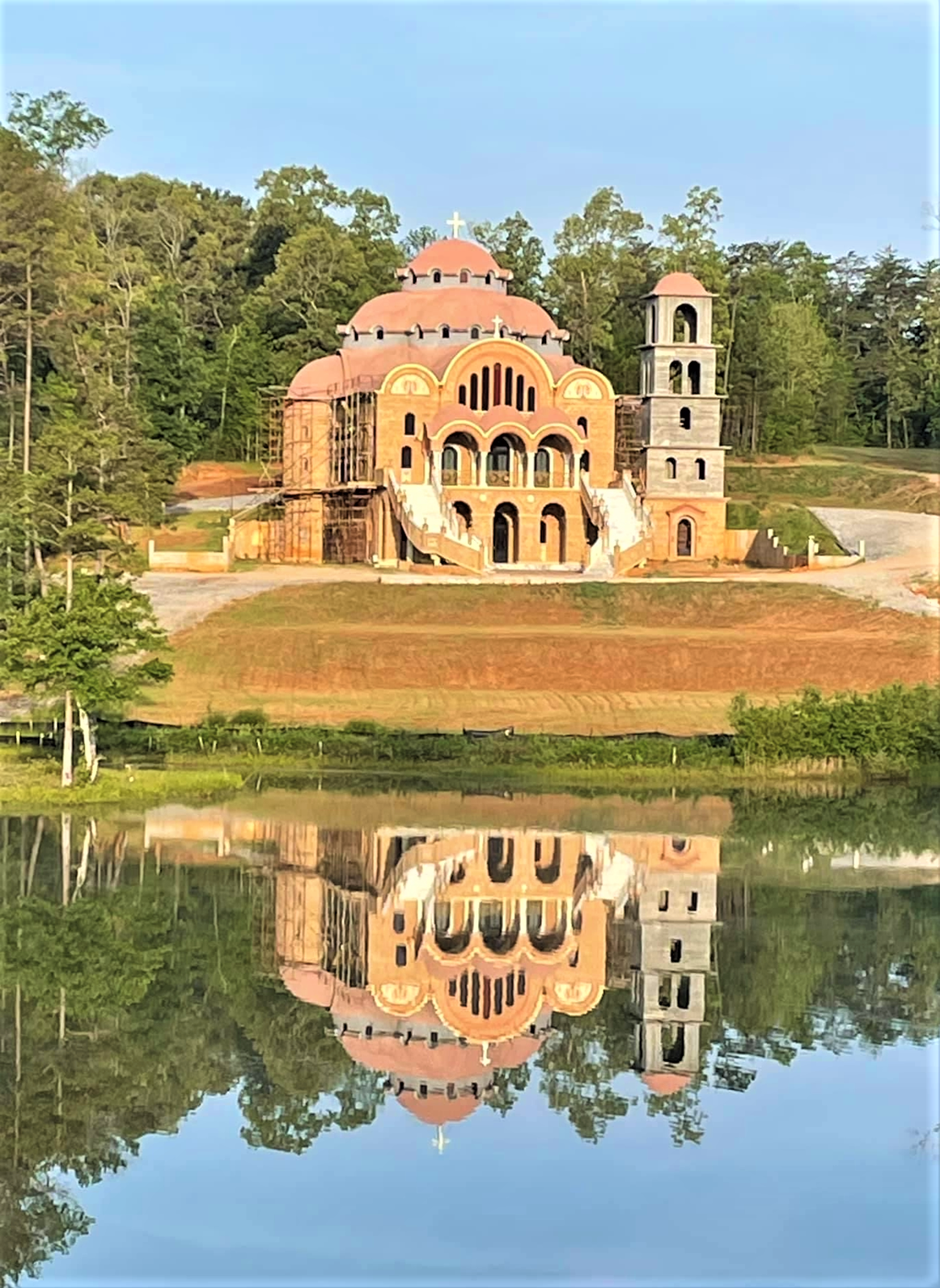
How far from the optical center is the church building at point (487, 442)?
54250 mm

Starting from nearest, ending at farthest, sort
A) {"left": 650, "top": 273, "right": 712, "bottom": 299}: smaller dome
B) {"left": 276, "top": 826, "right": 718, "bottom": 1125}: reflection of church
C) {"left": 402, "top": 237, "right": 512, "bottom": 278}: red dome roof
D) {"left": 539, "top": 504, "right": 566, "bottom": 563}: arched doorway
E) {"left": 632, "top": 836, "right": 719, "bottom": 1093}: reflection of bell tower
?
{"left": 632, "top": 836, "right": 719, "bottom": 1093}: reflection of bell tower < {"left": 276, "top": 826, "right": 718, "bottom": 1125}: reflection of church < {"left": 539, "top": 504, "right": 566, "bottom": 563}: arched doorway < {"left": 650, "top": 273, "right": 712, "bottom": 299}: smaller dome < {"left": 402, "top": 237, "right": 512, "bottom": 278}: red dome roof

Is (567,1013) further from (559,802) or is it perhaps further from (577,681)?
(577,681)

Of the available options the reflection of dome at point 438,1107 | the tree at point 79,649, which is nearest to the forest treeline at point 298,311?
the tree at point 79,649

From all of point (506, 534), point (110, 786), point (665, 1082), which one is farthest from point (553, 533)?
point (665, 1082)

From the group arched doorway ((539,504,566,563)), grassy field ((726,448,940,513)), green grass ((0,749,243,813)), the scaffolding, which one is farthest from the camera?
grassy field ((726,448,940,513))

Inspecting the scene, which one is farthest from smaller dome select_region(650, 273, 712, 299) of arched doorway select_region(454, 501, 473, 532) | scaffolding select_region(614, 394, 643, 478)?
arched doorway select_region(454, 501, 473, 532)

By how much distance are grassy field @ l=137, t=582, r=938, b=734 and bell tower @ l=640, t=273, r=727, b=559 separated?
442 inches

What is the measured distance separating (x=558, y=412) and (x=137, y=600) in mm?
23732

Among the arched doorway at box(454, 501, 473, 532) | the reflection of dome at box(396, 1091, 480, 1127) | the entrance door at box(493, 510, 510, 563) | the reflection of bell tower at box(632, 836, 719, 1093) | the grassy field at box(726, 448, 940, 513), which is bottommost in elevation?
the reflection of dome at box(396, 1091, 480, 1127)

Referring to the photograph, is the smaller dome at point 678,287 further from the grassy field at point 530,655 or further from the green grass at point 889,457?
the grassy field at point 530,655

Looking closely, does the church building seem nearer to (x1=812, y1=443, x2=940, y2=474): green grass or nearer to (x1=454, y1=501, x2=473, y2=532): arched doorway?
(x1=454, y1=501, x2=473, y2=532): arched doorway

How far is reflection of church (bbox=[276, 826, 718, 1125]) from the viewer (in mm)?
18312

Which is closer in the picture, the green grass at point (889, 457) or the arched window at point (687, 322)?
the arched window at point (687, 322)

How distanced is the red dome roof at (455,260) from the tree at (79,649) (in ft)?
95.8
